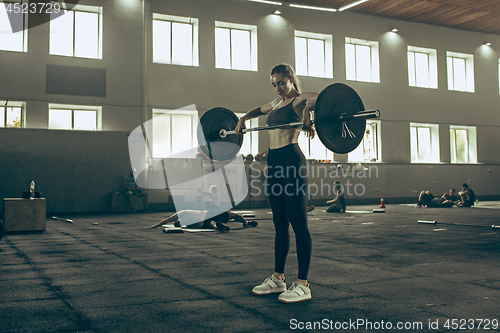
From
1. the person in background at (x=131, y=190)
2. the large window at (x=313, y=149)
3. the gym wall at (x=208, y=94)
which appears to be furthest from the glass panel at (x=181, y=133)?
the large window at (x=313, y=149)

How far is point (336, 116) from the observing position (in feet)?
8.90

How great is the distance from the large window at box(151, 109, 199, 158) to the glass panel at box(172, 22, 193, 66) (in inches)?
59.5

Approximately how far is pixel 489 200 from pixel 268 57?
10.0 m

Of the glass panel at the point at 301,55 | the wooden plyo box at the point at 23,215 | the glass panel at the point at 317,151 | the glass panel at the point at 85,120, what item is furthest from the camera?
the glass panel at the point at 317,151

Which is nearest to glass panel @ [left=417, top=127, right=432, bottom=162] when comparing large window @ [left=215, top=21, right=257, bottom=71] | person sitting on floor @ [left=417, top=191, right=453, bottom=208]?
person sitting on floor @ [left=417, top=191, right=453, bottom=208]

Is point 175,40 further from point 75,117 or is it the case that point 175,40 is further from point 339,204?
point 339,204

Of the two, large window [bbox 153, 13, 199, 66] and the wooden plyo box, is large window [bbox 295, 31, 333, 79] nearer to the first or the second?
large window [bbox 153, 13, 199, 66]

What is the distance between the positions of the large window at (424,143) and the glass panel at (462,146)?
1169 millimetres

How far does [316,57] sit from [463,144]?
690 centimetres

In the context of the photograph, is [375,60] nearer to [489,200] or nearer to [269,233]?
[489,200]

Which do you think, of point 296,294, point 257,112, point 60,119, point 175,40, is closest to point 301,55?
point 175,40

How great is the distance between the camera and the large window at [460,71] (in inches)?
643

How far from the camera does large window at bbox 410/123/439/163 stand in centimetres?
1554

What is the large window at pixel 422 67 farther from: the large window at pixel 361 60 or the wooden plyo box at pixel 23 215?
the wooden plyo box at pixel 23 215
